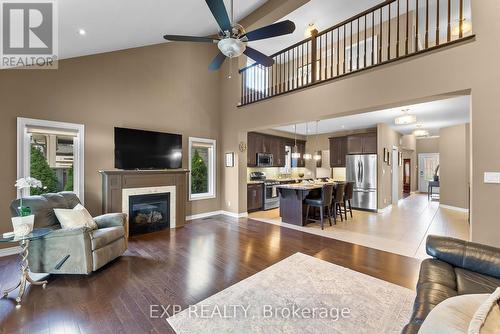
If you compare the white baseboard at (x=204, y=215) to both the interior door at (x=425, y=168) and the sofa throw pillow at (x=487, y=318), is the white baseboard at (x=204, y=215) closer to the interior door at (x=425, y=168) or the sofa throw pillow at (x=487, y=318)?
the sofa throw pillow at (x=487, y=318)

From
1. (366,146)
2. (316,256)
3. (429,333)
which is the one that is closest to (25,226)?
(429,333)

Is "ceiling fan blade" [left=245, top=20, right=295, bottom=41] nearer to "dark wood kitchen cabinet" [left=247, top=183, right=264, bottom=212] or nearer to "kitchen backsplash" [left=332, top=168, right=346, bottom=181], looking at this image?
"dark wood kitchen cabinet" [left=247, top=183, right=264, bottom=212]

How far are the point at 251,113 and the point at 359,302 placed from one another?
14.5ft

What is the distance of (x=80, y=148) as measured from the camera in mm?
3941

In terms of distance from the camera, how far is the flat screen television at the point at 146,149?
434 cm

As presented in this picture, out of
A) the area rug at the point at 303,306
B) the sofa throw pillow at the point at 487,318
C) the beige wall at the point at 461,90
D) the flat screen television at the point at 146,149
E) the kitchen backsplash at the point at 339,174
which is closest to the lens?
the sofa throw pillow at the point at 487,318

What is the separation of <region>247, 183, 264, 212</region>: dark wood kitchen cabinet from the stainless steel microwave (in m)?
0.86

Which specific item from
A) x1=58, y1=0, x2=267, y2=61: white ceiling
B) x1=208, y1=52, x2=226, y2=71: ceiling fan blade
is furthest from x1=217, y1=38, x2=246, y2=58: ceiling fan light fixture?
x1=58, y1=0, x2=267, y2=61: white ceiling

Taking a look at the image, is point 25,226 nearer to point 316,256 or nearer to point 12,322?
point 12,322

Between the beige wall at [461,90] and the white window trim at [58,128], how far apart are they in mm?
4292

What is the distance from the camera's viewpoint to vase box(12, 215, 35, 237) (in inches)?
89.5

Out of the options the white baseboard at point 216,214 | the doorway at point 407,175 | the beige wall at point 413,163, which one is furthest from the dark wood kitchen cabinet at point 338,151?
the doorway at point 407,175

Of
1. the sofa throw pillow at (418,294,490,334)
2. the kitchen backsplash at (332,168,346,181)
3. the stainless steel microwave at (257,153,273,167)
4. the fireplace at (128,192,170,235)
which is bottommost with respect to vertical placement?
the fireplace at (128,192,170,235)

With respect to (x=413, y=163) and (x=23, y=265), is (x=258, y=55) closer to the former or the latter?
(x=23, y=265)
